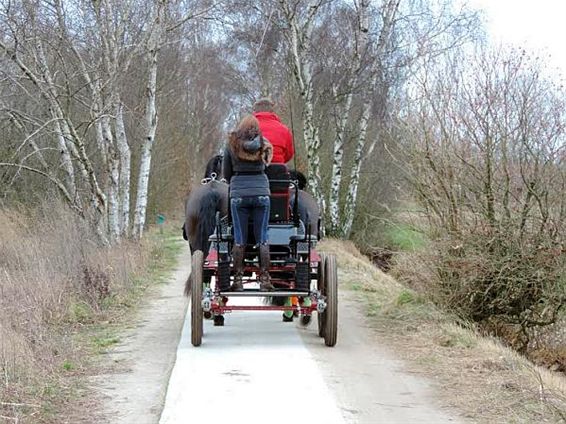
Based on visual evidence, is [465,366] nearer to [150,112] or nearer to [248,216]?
[248,216]

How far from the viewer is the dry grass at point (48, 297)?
658 cm

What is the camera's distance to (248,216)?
28.3 feet

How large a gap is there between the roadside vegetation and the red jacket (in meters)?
2.53

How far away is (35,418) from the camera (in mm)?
5980

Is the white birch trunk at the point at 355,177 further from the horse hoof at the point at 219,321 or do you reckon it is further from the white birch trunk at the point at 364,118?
the horse hoof at the point at 219,321

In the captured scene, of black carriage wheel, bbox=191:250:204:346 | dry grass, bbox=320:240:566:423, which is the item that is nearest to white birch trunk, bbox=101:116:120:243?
dry grass, bbox=320:240:566:423

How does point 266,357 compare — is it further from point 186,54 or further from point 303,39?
point 186,54

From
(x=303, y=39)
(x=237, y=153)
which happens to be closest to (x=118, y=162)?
(x=303, y=39)

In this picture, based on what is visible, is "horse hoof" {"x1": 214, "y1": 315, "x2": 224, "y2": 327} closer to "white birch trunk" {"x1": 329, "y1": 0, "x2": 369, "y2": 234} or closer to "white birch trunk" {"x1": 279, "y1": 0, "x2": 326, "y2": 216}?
"white birch trunk" {"x1": 279, "y1": 0, "x2": 326, "y2": 216}

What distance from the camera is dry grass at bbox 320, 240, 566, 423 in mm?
6434

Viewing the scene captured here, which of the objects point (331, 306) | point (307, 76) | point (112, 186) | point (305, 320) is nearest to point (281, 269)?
point (331, 306)

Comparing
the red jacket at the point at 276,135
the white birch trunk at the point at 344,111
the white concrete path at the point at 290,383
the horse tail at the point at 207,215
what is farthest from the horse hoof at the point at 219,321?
the white birch trunk at the point at 344,111

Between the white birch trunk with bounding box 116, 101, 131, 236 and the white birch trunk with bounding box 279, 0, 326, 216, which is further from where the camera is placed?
the white birch trunk with bounding box 279, 0, 326, 216

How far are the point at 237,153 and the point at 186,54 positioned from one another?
66.5ft
